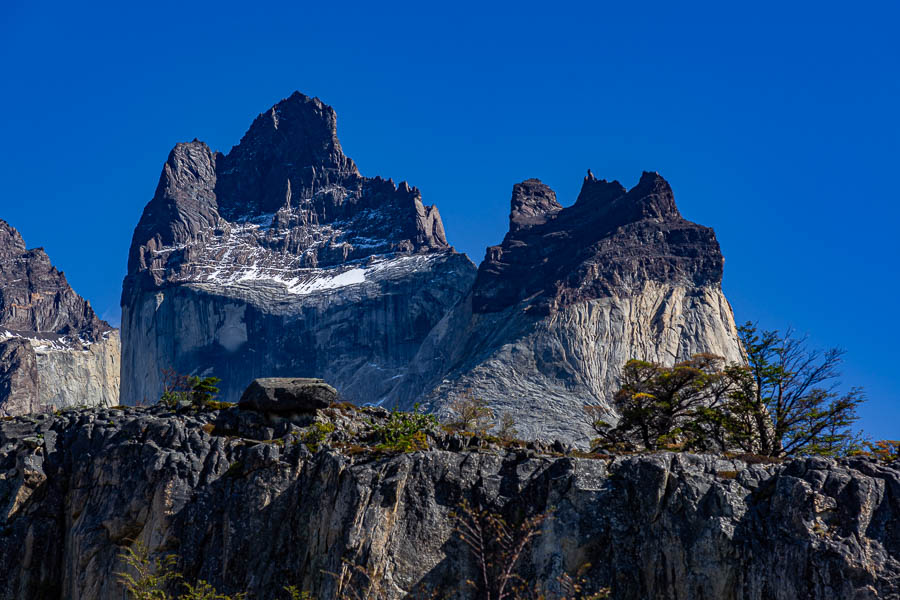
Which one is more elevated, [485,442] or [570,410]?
[570,410]

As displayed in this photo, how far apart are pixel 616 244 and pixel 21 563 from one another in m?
156

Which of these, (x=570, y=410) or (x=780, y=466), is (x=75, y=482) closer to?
(x=780, y=466)

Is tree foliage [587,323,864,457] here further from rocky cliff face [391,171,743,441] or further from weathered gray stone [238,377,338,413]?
rocky cliff face [391,171,743,441]

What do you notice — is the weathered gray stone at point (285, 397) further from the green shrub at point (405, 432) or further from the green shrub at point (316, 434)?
the green shrub at point (405, 432)

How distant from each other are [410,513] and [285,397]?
1465 centimetres

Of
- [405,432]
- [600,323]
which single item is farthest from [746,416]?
[600,323]

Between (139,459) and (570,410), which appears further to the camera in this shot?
(570,410)

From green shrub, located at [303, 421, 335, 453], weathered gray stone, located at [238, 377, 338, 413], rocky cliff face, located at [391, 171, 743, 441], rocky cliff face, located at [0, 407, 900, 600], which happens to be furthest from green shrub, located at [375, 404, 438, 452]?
rocky cliff face, located at [391, 171, 743, 441]

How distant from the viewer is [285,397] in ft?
186

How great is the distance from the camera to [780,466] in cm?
4359

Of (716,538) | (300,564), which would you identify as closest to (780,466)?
(716,538)

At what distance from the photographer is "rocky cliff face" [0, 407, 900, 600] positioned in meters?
40.1

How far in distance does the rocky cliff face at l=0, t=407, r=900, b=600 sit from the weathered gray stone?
7.34ft

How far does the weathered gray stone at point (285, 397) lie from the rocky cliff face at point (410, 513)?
7.34 ft
